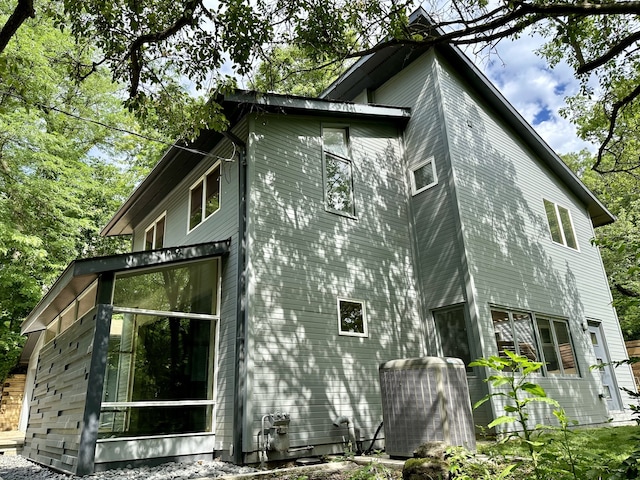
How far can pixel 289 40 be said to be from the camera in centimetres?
673

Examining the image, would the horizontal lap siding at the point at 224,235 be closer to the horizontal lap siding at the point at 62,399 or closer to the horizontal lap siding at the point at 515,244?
the horizontal lap siding at the point at 62,399

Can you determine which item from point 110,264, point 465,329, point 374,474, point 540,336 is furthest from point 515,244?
point 110,264

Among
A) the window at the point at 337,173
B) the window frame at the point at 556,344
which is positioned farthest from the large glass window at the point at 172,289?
the window frame at the point at 556,344

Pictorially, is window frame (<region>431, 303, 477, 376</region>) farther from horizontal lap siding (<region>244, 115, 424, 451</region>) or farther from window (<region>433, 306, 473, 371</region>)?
horizontal lap siding (<region>244, 115, 424, 451</region>)

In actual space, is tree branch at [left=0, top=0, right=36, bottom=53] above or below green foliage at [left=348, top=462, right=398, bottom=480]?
above

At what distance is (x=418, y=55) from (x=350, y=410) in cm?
751

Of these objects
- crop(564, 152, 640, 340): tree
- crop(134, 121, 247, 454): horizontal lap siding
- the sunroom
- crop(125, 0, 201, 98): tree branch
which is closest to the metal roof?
Answer: the sunroom

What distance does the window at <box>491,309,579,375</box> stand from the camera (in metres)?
8.65

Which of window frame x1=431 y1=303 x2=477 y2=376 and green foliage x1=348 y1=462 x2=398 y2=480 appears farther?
window frame x1=431 y1=303 x2=477 y2=376

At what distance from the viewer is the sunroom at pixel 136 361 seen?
6.21 metres

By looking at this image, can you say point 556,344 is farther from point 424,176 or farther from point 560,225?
point 424,176

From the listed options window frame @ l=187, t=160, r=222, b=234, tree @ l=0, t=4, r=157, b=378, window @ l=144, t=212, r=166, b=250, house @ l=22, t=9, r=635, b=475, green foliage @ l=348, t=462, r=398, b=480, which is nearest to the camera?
green foliage @ l=348, t=462, r=398, b=480

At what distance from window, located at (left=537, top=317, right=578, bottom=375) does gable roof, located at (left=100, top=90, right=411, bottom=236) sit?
5.40 metres

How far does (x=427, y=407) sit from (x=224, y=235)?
180 inches
